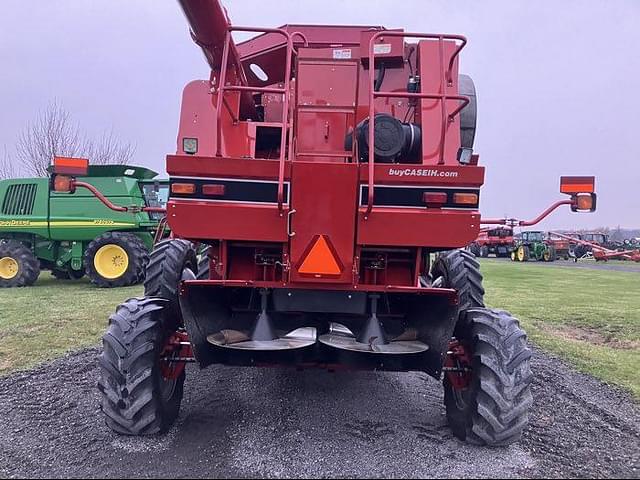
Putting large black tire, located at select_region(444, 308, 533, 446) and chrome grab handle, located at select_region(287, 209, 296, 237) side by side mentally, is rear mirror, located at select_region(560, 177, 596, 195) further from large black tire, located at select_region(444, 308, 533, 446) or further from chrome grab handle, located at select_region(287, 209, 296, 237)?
chrome grab handle, located at select_region(287, 209, 296, 237)

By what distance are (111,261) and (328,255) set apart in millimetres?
11684

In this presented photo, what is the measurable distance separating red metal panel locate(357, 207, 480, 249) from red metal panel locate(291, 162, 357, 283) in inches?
4.6

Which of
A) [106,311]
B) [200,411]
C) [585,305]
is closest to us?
[200,411]

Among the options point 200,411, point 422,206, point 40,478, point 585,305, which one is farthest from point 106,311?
point 585,305

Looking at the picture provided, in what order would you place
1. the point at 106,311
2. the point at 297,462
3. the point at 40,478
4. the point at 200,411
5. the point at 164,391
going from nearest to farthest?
the point at 40,478
the point at 297,462
the point at 164,391
the point at 200,411
the point at 106,311

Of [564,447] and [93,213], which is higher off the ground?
[93,213]

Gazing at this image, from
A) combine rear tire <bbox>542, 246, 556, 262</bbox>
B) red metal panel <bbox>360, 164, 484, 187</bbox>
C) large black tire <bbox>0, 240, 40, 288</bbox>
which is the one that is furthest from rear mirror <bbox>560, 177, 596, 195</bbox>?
combine rear tire <bbox>542, 246, 556, 262</bbox>

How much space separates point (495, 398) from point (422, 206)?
1.32 meters

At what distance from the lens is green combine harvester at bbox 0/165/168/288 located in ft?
45.8

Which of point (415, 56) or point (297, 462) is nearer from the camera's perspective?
point (297, 462)

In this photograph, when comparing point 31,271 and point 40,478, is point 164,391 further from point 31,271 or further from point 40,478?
point 31,271

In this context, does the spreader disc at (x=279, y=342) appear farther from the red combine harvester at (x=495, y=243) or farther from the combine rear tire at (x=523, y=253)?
the red combine harvester at (x=495, y=243)

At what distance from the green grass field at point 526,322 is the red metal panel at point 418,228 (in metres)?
2.99

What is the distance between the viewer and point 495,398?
359cm
